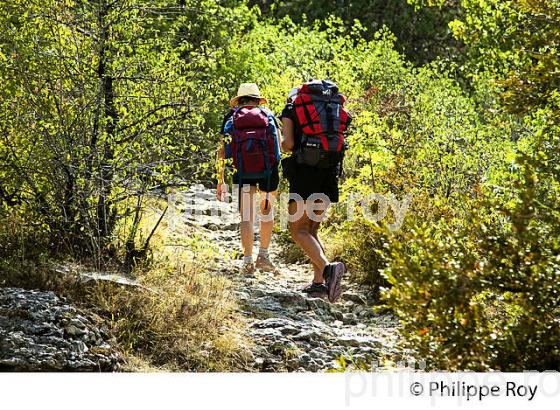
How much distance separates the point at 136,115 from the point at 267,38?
7.56 metres

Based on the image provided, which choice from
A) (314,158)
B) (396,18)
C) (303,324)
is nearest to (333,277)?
(303,324)

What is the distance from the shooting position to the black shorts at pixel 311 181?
7438mm

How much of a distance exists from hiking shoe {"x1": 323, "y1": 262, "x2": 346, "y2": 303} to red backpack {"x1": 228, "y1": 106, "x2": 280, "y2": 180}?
1.15m

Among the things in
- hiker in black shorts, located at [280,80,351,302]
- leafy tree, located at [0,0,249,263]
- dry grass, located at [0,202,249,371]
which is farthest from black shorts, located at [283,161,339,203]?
dry grass, located at [0,202,249,371]

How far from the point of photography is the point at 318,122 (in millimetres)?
7289

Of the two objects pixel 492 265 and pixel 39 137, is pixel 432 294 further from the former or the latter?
pixel 39 137

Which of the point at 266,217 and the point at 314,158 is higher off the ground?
the point at 314,158

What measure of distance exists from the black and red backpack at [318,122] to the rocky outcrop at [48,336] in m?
2.24

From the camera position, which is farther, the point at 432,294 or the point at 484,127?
the point at 484,127

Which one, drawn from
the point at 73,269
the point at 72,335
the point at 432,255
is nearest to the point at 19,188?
the point at 73,269

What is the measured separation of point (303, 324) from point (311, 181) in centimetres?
118

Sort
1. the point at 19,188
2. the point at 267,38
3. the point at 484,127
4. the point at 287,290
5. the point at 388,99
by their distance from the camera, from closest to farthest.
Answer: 1. the point at 19,188
2. the point at 287,290
3. the point at 484,127
4. the point at 388,99
5. the point at 267,38

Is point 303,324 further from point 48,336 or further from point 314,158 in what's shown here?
point 48,336

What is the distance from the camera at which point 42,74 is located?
6.97m
